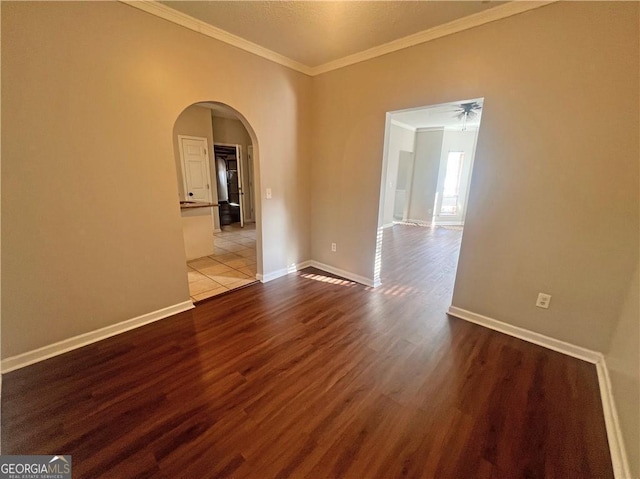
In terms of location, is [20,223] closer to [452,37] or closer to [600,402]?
[452,37]

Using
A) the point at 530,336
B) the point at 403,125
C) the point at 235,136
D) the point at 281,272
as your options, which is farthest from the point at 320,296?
the point at 403,125

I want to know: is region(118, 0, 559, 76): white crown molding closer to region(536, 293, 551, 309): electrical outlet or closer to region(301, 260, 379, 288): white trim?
region(536, 293, 551, 309): electrical outlet

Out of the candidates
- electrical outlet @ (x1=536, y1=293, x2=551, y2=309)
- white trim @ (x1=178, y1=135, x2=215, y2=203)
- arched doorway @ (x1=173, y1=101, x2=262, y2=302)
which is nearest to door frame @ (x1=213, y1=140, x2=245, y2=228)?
arched doorway @ (x1=173, y1=101, x2=262, y2=302)

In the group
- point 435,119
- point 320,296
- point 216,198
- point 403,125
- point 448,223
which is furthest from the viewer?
point 448,223

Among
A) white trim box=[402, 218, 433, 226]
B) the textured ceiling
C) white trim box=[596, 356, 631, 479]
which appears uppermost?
the textured ceiling

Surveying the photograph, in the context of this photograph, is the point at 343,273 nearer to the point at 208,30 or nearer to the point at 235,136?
the point at 208,30

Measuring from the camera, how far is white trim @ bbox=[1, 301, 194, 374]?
1912mm

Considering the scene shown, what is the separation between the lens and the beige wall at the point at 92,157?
1.75 meters

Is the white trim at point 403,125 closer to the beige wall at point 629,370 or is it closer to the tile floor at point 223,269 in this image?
the tile floor at point 223,269

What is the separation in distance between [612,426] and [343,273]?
266cm

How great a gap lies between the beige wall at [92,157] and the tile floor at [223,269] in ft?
1.81

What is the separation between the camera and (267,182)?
326 centimetres

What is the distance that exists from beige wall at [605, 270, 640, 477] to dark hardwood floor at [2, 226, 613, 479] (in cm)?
16

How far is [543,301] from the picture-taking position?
2256 mm
